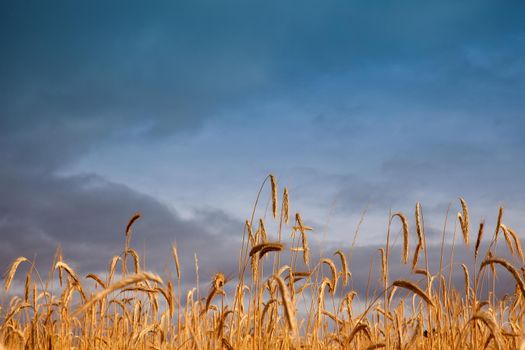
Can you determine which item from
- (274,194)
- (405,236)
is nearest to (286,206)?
(274,194)

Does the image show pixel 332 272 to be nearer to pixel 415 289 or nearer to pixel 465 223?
pixel 465 223

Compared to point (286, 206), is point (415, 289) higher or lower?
lower

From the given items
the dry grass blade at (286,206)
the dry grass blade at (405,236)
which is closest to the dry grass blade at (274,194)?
the dry grass blade at (286,206)

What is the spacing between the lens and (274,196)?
3.97 metres

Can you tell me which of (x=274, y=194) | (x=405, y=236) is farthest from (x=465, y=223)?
(x=274, y=194)

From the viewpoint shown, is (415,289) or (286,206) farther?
(286,206)

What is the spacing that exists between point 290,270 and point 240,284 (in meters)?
0.61

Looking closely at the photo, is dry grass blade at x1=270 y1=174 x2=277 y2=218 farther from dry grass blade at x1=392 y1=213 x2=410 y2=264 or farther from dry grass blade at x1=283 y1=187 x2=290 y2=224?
dry grass blade at x1=392 y1=213 x2=410 y2=264

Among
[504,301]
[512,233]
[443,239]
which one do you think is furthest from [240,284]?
[504,301]

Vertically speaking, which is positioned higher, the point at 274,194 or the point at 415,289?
the point at 274,194

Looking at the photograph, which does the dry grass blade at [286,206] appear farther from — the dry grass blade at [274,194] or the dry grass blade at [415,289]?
the dry grass blade at [415,289]

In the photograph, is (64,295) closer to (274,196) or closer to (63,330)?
(63,330)

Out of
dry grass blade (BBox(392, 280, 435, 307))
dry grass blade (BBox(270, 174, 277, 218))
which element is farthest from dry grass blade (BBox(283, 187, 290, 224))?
dry grass blade (BBox(392, 280, 435, 307))

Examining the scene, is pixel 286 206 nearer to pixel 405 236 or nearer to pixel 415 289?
pixel 405 236
